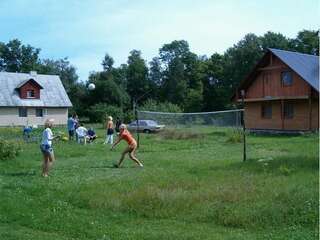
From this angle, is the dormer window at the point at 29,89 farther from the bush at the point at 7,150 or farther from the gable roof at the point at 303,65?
the bush at the point at 7,150

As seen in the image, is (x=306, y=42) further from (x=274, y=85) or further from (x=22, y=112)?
(x=22, y=112)

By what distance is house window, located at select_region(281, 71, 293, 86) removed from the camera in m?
39.8

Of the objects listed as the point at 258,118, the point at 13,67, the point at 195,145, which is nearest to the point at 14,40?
the point at 13,67

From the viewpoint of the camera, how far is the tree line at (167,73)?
78.0 m

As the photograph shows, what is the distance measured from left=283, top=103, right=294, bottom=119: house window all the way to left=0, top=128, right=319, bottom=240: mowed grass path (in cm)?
2439

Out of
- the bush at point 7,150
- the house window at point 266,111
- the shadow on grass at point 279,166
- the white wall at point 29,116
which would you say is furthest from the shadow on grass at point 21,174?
the white wall at point 29,116

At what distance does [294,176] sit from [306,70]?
27906 millimetres

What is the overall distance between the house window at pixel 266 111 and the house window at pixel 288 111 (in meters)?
1.63

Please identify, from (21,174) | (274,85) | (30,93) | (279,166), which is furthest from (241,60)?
(21,174)

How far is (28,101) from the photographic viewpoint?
6028cm

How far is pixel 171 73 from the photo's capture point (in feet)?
311

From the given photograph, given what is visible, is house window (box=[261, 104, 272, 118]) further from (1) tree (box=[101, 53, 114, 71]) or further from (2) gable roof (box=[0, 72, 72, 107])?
(1) tree (box=[101, 53, 114, 71])

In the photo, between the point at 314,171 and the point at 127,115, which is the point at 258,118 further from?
the point at 314,171

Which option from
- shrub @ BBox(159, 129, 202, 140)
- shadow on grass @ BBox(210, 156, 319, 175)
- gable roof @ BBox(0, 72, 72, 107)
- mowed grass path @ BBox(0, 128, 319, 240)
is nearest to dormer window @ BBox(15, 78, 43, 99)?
gable roof @ BBox(0, 72, 72, 107)
